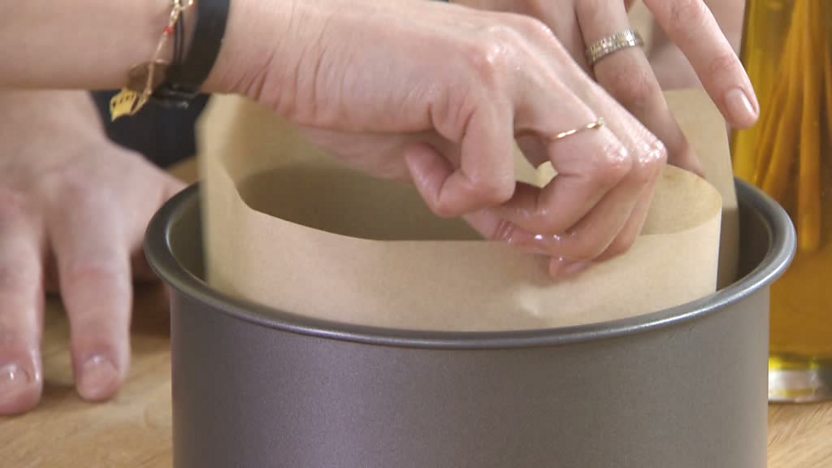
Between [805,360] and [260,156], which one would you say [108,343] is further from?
[805,360]

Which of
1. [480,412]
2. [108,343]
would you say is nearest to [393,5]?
[480,412]

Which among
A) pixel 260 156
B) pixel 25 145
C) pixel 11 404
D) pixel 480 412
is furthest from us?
pixel 25 145

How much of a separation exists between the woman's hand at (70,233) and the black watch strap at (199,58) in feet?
0.78

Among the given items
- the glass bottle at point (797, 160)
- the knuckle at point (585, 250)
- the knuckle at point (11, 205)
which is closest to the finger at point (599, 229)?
the knuckle at point (585, 250)

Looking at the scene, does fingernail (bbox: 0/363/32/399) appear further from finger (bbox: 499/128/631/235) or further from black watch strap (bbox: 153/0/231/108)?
finger (bbox: 499/128/631/235)

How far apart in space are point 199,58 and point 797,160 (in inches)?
13.8

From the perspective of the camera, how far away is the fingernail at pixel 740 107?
62 centimetres

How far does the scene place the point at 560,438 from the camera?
46 centimetres

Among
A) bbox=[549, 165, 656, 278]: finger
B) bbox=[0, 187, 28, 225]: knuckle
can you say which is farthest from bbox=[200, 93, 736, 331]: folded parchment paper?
bbox=[0, 187, 28, 225]: knuckle

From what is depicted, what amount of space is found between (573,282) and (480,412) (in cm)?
8

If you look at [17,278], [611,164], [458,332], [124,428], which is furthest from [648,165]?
[17,278]

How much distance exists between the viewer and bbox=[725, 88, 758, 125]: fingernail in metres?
0.62

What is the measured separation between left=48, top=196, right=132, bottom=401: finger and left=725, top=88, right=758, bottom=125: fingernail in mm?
391

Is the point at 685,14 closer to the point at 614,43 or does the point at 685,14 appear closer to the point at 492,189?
A: the point at 614,43
